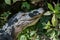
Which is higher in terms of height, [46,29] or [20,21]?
[20,21]

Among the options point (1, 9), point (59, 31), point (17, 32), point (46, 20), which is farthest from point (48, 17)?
point (1, 9)

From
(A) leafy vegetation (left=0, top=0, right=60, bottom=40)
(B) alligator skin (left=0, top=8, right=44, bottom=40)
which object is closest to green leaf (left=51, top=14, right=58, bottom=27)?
(A) leafy vegetation (left=0, top=0, right=60, bottom=40)

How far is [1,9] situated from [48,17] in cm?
76

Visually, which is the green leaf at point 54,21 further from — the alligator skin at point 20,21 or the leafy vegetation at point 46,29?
the alligator skin at point 20,21

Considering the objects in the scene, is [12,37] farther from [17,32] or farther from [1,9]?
[1,9]

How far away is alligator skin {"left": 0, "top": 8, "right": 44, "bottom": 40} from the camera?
8.19ft

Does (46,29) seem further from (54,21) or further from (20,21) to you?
(20,21)

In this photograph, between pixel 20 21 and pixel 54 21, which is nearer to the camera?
pixel 54 21

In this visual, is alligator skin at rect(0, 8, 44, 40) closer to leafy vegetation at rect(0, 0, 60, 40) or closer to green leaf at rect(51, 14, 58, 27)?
leafy vegetation at rect(0, 0, 60, 40)

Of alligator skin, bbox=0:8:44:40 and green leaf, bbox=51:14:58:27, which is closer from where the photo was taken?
green leaf, bbox=51:14:58:27

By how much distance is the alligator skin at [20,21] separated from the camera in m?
2.50

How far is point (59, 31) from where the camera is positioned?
2.46m

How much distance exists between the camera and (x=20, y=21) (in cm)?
252

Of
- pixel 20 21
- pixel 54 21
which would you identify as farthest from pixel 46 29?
pixel 20 21
